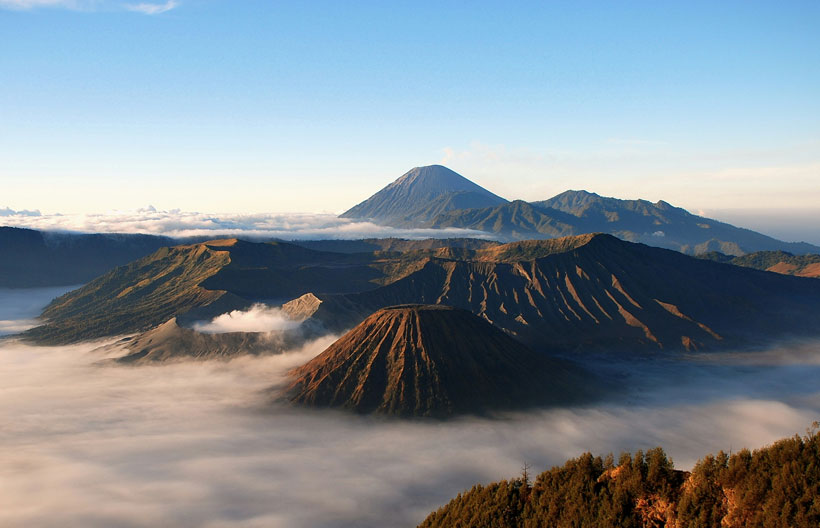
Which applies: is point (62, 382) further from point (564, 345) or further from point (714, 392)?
point (714, 392)

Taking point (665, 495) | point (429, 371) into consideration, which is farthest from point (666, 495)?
point (429, 371)

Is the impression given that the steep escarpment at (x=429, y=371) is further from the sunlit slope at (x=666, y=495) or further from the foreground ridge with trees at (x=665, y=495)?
the foreground ridge with trees at (x=665, y=495)

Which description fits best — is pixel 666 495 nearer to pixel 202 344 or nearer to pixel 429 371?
pixel 429 371

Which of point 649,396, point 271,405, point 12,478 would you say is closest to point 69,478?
point 12,478

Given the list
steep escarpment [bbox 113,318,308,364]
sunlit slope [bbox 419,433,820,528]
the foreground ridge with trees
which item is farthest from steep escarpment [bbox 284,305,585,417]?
the foreground ridge with trees

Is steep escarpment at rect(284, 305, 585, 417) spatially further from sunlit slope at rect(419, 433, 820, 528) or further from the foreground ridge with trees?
the foreground ridge with trees

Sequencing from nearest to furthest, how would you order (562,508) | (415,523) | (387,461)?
(562,508) → (415,523) → (387,461)

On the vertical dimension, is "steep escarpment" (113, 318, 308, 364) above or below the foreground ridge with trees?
below
